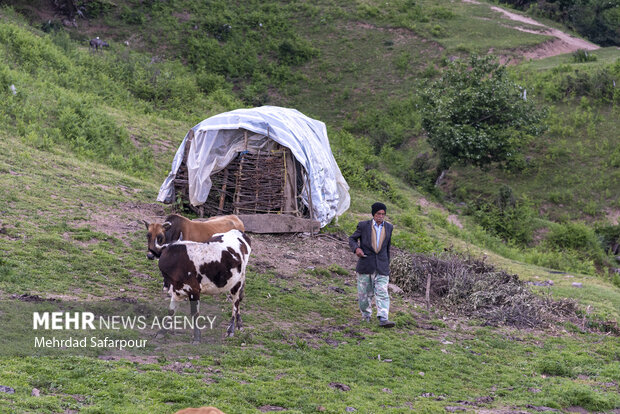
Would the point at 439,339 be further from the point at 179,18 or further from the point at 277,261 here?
the point at 179,18

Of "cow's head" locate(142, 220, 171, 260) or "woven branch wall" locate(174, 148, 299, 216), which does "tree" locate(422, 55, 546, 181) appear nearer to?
"woven branch wall" locate(174, 148, 299, 216)

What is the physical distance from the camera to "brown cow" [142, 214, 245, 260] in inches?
375

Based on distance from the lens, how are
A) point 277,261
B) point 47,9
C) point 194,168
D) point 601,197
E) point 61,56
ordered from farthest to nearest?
point 47,9 → point 601,197 → point 61,56 → point 194,168 → point 277,261

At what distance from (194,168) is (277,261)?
10.1 ft

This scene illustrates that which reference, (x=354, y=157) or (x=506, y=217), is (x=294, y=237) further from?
(x=354, y=157)

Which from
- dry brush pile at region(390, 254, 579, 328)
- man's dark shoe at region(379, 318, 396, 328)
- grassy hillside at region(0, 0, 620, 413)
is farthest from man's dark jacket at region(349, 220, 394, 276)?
dry brush pile at region(390, 254, 579, 328)

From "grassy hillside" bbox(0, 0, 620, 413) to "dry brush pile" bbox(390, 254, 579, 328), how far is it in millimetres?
393

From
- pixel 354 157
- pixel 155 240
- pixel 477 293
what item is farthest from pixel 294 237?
pixel 354 157

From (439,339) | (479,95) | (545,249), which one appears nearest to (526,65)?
(479,95)

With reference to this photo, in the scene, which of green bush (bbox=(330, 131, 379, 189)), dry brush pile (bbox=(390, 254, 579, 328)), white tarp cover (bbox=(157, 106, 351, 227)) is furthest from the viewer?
green bush (bbox=(330, 131, 379, 189))

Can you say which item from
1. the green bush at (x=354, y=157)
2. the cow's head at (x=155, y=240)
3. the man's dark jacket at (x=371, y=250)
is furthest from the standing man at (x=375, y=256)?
the green bush at (x=354, y=157)

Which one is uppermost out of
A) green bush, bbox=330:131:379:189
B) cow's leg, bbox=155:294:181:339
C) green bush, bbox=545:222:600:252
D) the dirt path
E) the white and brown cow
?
the dirt path

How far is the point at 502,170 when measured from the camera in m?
30.3

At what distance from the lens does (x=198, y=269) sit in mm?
8773
